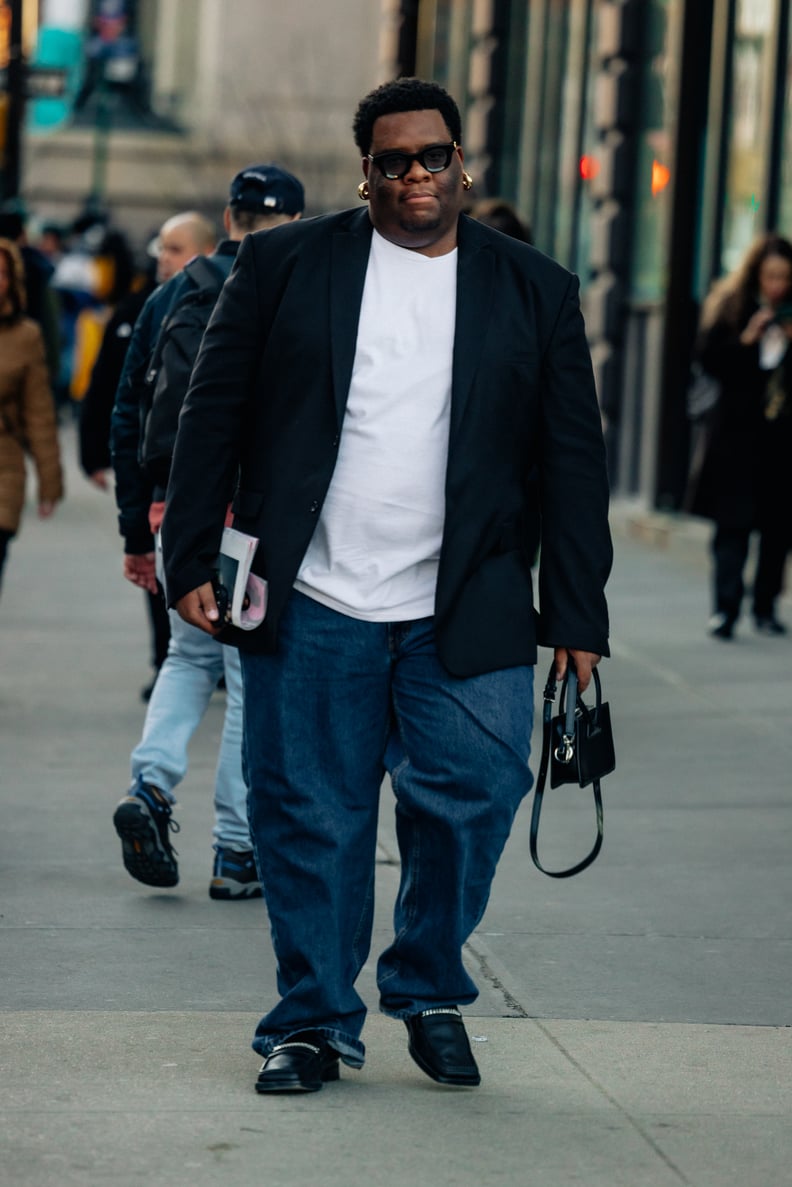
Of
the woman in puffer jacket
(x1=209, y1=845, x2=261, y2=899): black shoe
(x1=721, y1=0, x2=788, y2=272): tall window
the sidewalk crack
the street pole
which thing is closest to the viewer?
the sidewalk crack

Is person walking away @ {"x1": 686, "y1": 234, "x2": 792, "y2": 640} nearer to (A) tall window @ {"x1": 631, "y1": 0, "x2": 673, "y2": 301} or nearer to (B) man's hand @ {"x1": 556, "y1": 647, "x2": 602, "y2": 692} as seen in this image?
(A) tall window @ {"x1": 631, "y1": 0, "x2": 673, "y2": 301}

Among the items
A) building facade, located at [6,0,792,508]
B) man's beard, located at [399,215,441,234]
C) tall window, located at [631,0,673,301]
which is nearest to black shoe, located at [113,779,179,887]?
man's beard, located at [399,215,441,234]

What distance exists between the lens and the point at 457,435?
427cm

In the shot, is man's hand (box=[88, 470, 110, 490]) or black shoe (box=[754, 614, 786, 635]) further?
black shoe (box=[754, 614, 786, 635])

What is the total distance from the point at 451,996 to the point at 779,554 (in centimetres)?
706

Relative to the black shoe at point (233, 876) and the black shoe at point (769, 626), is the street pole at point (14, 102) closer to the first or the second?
the black shoe at point (769, 626)

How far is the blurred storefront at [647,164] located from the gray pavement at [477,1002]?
6.49 m

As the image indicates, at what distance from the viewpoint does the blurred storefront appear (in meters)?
14.8

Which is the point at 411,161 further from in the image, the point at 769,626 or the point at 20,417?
the point at 769,626

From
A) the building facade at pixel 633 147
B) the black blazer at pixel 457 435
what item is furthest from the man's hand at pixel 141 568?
the building facade at pixel 633 147

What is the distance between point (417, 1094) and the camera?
4406mm

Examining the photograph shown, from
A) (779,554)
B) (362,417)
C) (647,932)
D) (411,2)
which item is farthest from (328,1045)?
(411,2)

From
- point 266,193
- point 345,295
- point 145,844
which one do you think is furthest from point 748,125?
point 345,295

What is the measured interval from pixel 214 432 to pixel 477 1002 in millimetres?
1486
